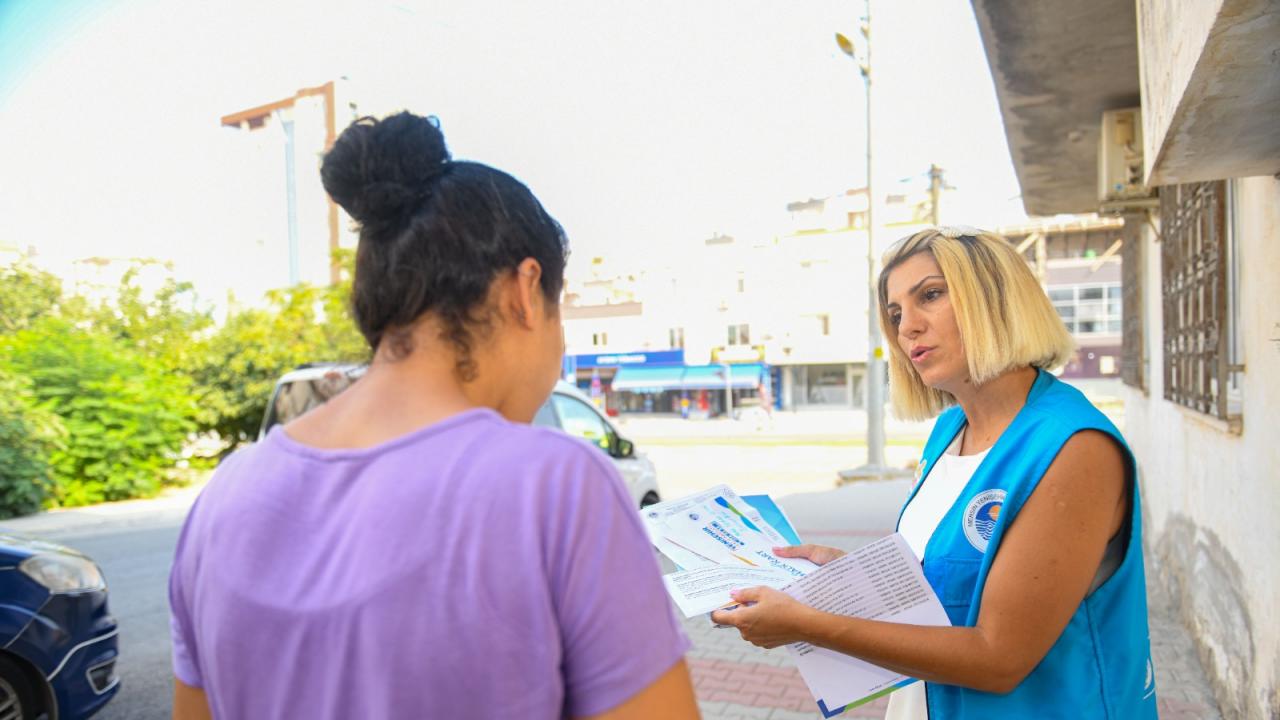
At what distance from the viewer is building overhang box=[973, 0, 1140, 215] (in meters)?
5.45

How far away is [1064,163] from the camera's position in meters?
9.36

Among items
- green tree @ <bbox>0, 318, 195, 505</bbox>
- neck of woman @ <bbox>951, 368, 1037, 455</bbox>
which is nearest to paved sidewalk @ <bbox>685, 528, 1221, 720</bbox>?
neck of woman @ <bbox>951, 368, 1037, 455</bbox>

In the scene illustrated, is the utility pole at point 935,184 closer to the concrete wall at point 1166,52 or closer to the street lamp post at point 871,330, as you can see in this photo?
the street lamp post at point 871,330

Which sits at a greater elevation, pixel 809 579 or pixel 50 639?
pixel 809 579

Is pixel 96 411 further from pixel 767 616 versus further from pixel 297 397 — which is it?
pixel 767 616

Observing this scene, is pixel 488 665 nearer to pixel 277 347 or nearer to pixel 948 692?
pixel 948 692

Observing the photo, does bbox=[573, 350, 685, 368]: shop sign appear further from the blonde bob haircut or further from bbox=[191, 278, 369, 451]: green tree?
the blonde bob haircut

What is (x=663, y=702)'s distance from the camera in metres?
0.98

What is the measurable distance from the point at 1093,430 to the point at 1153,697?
584 mm

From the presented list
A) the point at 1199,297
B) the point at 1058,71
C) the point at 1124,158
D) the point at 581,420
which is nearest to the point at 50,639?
the point at 581,420

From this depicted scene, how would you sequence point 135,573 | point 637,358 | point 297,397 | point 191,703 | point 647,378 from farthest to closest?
1. point 637,358
2. point 647,378
3. point 135,573
4. point 297,397
5. point 191,703

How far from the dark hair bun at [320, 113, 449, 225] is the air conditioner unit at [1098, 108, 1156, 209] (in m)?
7.29

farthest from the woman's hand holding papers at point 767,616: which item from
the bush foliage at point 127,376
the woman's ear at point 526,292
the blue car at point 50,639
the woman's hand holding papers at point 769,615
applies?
the bush foliage at point 127,376

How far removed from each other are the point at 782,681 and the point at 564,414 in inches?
177
